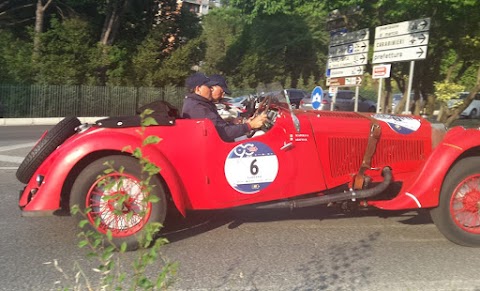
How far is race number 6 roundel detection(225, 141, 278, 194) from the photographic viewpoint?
162 inches

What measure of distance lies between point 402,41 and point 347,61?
8.49 ft

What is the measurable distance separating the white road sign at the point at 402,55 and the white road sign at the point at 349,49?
926mm

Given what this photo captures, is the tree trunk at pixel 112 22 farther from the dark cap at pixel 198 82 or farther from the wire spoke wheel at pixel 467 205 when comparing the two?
the wire spoke wheel at pixel 467 205

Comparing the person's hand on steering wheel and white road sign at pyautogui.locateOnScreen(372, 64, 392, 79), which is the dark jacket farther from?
white road sign at pyautogui.locateOnScreen(372, 64, 392, 79)

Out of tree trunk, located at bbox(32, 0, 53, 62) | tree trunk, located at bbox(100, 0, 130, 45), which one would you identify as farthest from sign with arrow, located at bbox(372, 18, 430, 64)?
tree trunk, located at bbox(32, 0, 53, 62)

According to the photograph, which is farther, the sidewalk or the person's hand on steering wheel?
the sidewalk

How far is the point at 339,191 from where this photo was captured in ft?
14.7

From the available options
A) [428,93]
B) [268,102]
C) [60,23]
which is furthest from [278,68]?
[268,102]

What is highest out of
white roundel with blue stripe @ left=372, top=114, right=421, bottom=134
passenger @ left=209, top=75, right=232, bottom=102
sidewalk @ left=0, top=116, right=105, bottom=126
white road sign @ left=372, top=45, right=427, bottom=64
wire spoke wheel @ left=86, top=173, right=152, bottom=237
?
white road sign @ left=372, top=45, right=427, bottom=64

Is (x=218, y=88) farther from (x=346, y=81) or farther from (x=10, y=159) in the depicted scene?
(x=346, y=81)

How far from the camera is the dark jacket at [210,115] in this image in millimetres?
4262

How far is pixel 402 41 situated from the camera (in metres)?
11.3

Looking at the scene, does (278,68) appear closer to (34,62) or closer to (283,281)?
(34,62)

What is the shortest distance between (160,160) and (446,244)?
9.15 feet
